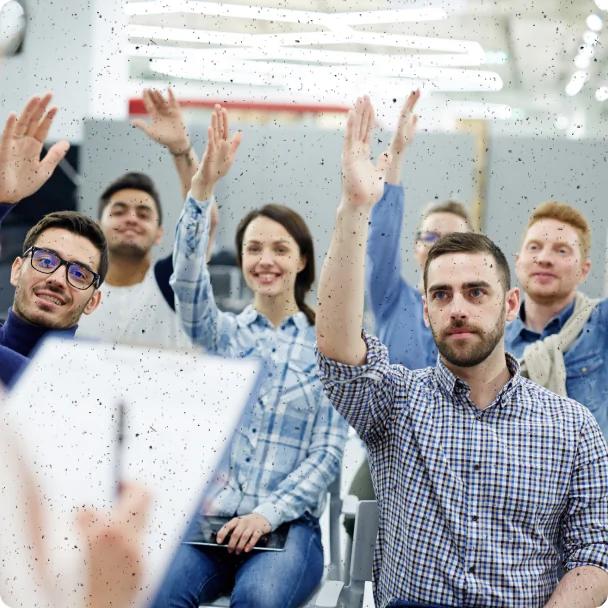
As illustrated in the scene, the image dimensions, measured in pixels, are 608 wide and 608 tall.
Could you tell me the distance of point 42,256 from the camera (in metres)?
0.88

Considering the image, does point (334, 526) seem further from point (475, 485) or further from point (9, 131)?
point (9, 131)

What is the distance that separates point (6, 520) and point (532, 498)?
665mm

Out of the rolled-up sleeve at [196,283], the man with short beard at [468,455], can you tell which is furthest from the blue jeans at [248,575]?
the rolled-up sleeve at [196,283]

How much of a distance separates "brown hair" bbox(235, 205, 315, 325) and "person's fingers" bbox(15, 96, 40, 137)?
334mm

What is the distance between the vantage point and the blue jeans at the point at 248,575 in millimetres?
867

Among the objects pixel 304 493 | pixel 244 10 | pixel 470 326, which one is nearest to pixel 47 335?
pixel 304 493

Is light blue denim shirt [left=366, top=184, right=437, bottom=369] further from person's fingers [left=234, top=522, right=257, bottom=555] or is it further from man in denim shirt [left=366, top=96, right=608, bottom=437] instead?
person's fingers [left=234, top=522, right=257, bottom=555]

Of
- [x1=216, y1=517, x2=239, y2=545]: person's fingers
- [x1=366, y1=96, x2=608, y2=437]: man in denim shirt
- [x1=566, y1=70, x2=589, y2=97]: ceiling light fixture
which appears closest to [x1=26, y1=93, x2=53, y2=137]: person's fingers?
[x1=366, y1=96, x2=608, y2=437]: man in denim shirt

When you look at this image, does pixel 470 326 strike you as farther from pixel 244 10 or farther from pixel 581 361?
pixel 244 10

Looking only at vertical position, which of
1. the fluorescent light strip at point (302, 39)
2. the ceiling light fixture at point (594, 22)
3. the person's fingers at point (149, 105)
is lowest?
the person's fingers at point (149, 105)

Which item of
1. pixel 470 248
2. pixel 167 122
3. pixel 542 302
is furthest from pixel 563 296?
pixel 167 122

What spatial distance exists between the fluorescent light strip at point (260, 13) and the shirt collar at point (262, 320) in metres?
0.48

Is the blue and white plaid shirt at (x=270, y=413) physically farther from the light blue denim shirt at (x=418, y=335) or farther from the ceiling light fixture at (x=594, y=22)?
the ceiling light fixture at (x=594, y=22)

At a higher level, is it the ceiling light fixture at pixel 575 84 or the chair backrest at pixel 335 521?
the ceiling light fixture at pixel 575 84
